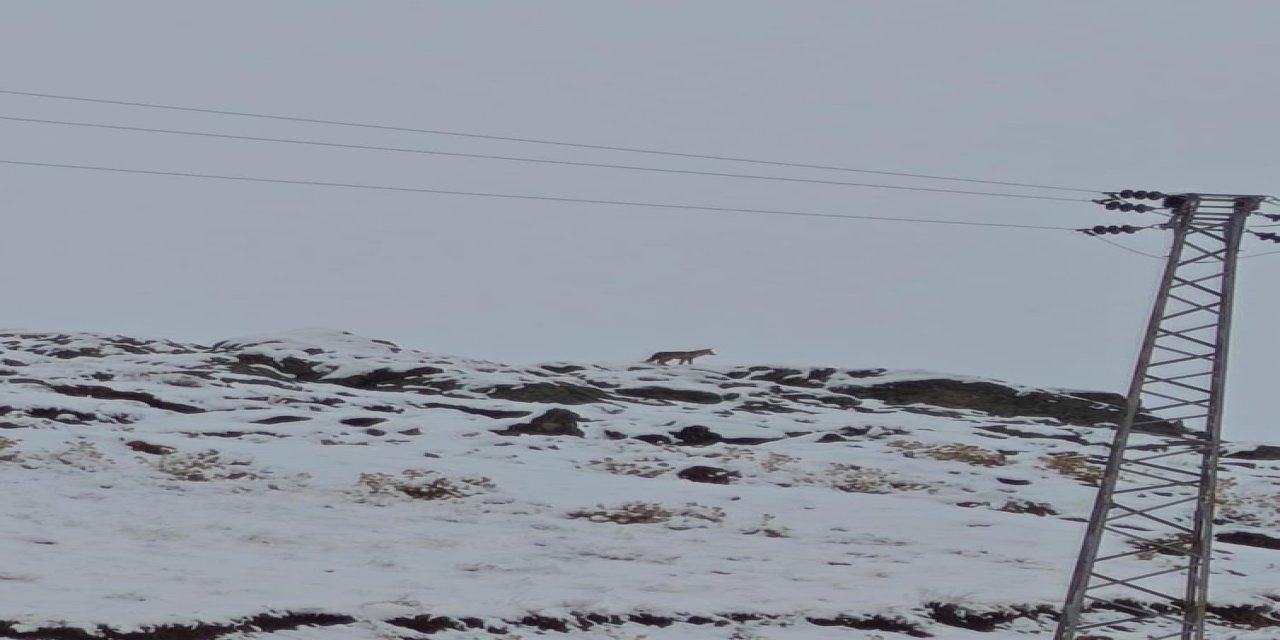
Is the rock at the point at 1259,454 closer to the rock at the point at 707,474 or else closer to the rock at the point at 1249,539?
the rock at the point at 1249,539

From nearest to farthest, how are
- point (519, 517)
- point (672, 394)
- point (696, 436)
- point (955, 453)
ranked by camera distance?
point (519, 517) < point (955, 453) < point (696, 436) < point (672, 394)

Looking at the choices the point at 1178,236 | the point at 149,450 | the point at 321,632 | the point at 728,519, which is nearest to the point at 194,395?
the point at 149,450

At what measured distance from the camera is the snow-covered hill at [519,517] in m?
15.6

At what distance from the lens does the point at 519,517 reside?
832 inches

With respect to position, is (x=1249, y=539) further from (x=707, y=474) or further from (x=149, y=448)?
(x=149, y=448)

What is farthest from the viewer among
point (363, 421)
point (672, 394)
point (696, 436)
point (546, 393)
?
point (672, 394)

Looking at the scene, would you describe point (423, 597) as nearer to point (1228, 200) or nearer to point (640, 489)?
point (640, 489)

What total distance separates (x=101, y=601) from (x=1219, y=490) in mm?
24061

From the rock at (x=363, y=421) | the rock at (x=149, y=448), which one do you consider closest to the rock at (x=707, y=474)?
the rock at (x=363, y=421)

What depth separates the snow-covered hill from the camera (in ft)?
51.2

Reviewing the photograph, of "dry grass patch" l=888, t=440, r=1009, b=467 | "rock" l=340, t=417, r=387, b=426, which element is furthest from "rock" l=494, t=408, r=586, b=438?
"dry grass patch" l=888, t=440, r=1009, b=467

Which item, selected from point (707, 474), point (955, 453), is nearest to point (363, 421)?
point (707, 474)

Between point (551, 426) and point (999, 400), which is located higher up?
point (999, 400)

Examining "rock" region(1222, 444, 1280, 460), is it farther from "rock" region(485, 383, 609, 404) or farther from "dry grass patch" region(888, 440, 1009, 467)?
"rock" region(485, 383, 609, 404)
